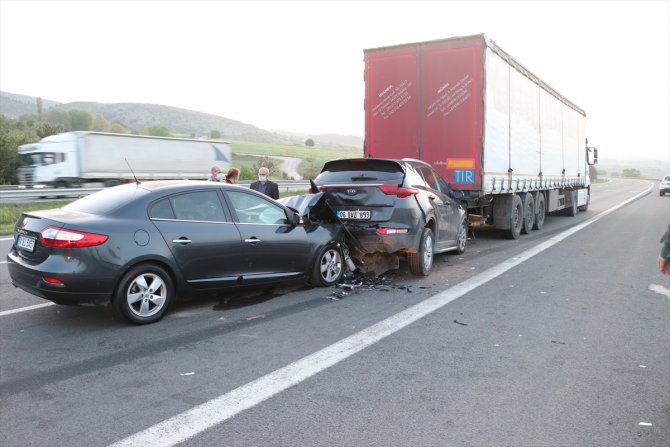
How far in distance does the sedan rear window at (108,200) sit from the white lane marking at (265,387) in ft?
8.19

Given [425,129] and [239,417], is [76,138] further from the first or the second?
[239,417]

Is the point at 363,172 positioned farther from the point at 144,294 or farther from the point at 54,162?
the point at 54,162

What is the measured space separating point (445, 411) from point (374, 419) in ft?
1.56

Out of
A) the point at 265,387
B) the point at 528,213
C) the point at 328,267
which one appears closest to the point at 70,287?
the point at 265,387

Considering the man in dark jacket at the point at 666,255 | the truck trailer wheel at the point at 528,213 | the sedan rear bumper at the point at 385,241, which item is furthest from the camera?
the truck trailer wheel at the point at 528,213

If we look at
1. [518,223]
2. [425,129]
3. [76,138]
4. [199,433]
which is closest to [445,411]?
[199,433]

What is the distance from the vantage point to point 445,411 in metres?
3.45

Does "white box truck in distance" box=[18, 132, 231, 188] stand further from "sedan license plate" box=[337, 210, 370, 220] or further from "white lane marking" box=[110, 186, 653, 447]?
"white lane marking" box=[110, 186, 653, 447]

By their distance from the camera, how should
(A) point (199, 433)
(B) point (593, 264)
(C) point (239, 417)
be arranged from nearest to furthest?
(A) point (199, 433) → (C) point (239, 417) → (B) point (593, 264)

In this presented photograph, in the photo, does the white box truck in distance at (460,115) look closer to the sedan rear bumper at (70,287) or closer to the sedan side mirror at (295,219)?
the sedan side mirror at (295,219)

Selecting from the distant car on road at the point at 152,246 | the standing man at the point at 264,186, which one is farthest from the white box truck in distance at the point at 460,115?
the distant car on road at the point at 152,246

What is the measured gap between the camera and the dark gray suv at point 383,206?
7695 mm

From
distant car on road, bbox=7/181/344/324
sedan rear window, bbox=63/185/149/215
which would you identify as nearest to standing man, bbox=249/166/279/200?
distant car on road, bbox=7/181/344/324

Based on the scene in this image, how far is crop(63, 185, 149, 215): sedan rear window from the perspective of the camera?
17.7 feet
